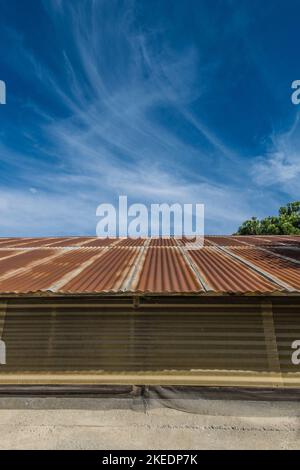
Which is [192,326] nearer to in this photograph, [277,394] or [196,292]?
[196,292]

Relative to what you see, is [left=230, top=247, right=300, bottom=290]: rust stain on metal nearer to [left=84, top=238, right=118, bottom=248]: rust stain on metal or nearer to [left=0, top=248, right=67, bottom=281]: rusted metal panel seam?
[left=84, top=238, right=118, bottom=248]: rust stain on metal

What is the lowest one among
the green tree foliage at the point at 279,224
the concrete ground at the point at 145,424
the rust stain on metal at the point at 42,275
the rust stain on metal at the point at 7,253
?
the concrete ground at the point at 145,424

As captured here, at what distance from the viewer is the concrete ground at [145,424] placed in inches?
187

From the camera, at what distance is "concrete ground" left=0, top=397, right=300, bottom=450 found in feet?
15.5

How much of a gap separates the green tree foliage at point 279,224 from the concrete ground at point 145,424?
26.4m

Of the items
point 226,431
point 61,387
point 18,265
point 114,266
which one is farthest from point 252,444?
point 18,265

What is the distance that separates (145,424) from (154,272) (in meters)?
2.99

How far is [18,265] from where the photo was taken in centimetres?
786

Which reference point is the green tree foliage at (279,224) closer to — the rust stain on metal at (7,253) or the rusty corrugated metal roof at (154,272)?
the rusty corrugated metal roof at (154,272)

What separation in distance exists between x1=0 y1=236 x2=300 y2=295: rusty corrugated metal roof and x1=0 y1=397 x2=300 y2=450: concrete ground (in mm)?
2387

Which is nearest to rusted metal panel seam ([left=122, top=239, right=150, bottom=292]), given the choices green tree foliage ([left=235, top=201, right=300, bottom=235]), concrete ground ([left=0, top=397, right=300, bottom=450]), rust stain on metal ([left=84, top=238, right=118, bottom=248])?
concrete ground ([left=0, top=397, right=300, bottom=450])

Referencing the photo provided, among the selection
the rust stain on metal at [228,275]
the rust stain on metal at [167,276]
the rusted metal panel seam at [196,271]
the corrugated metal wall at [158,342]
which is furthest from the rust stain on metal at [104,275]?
the rust stain on metal at [228,275]

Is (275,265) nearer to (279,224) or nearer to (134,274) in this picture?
(134,274)

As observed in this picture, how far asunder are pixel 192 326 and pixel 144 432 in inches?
84.6
